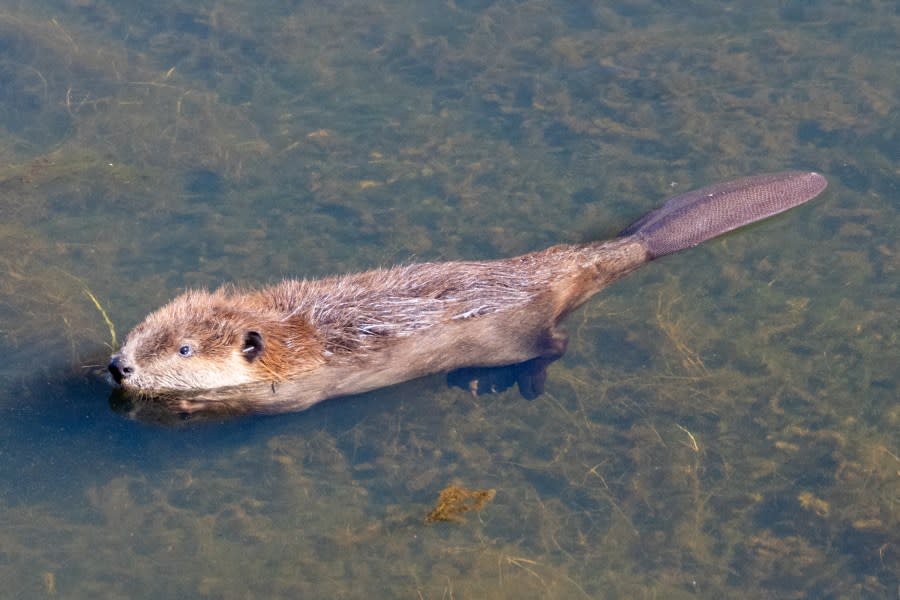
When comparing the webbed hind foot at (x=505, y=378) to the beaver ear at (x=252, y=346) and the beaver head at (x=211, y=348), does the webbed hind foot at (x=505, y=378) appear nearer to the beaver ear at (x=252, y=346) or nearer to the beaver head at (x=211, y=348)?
the beaver head at (x=211, y=348)

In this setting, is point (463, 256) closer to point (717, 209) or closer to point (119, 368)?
point (717, 209)

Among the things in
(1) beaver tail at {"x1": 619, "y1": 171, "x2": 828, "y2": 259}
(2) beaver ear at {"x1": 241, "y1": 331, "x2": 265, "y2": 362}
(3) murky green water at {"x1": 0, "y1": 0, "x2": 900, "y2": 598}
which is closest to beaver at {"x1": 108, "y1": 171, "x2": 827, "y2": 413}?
(2) beaver ear at {"x1": 241, "y1": 331, "x2": 265, "y2": 362}

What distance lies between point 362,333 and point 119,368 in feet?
4.13

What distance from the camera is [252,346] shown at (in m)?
5.66

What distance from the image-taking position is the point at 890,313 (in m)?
6.34

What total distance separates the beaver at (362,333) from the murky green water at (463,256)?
6.5 inches

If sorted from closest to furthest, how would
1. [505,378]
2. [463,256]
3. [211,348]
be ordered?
[211,348] < [505,378] < [463,256]

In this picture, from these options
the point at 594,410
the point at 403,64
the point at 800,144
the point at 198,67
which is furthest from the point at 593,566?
the point at 198,67

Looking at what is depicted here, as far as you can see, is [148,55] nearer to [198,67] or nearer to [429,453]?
[198,67]

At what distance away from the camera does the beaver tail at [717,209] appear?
6355 millimetres

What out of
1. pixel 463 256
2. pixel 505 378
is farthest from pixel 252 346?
pixel 463 256

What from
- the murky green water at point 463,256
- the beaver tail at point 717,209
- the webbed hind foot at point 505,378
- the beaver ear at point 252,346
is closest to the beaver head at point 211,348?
the beaver ear at point 252,346

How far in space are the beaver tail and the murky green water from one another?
0.65ft

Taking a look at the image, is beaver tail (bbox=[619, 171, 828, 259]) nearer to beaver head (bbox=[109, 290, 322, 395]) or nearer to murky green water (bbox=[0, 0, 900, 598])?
murky green water (bbox=[0, 0, 900, 598])
